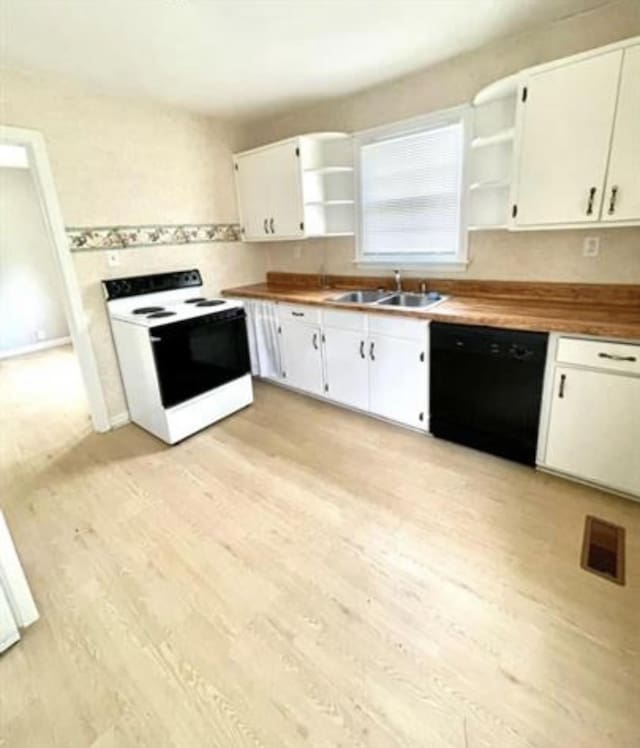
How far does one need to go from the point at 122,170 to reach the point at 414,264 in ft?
7.57

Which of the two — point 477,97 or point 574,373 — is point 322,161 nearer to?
point 477,97

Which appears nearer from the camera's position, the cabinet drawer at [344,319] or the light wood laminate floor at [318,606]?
the light wood laminate floor at [318,606]

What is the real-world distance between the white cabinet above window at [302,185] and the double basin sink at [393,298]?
554mm

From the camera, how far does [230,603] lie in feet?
5.34

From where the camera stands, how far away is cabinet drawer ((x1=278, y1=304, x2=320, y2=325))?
312 centimetres

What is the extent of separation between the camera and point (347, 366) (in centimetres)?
305

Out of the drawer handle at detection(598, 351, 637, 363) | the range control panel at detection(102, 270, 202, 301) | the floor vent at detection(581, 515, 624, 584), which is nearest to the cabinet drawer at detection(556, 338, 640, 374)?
the drawer handle at detection(598, 351, 637, 363)

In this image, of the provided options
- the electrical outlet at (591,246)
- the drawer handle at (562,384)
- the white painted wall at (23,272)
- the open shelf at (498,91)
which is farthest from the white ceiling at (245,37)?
the white painted wall at (23,272)

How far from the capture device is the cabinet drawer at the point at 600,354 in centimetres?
185

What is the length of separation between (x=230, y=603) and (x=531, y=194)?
8.31 ft

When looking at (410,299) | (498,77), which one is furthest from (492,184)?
(410,299)

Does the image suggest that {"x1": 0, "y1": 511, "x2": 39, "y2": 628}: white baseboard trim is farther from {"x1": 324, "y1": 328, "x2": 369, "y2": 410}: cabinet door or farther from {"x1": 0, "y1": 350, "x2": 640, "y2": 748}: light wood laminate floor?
{"x1": 324, "y1": 328, "x2": 369, "y2": 410}: cabinet door

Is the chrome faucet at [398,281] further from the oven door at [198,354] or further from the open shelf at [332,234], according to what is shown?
the oven door at [198,354]

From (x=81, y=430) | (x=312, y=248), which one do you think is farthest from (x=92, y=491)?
(x=312, y=248)
